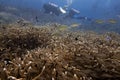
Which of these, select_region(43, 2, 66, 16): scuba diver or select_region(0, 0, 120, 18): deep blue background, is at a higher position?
select_region(0, 0, 120, 18): deep blue background

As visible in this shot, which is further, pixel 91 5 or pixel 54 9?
pixel 91 5

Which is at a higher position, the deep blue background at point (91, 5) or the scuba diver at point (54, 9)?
the deep blue background at point (91, 5)

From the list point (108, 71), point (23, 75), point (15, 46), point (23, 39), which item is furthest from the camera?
point (23, 39)

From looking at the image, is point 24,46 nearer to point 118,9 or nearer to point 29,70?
point 29,70

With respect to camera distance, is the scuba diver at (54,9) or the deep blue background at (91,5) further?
the deep blue background at (91,5)

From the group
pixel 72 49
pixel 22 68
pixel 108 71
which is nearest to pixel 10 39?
pixel 72 49

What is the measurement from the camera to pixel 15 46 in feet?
23.3

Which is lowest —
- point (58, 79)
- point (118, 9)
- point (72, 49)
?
point (58, 79)

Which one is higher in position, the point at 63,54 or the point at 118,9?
the point at 118,9

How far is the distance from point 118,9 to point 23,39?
2241 centimetres

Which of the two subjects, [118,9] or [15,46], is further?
[118,9]

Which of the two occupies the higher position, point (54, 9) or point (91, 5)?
point (91, 5)

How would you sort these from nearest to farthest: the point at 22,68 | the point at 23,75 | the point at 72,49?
1. the point at 23,75
2. the point at 22,68
3. the point at 72,49

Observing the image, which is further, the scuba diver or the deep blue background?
the deep blue background
